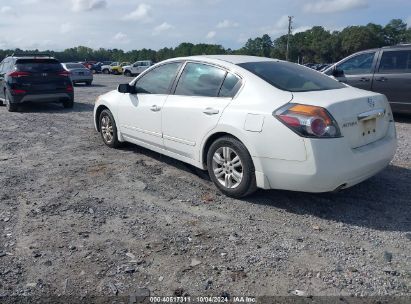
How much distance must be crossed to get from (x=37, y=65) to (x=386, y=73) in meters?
9.18

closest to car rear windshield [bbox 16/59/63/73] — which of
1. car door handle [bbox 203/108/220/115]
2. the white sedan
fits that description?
the white sedan

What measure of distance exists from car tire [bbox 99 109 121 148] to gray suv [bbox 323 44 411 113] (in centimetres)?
530

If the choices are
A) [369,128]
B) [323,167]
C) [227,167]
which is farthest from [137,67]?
[323,167]

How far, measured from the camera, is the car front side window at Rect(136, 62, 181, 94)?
17.6 feet

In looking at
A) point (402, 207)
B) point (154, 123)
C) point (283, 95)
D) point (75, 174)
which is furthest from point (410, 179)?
point (75, 174)

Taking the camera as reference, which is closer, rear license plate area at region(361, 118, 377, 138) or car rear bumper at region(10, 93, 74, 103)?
rear license plate area at region(361, 118, 377, 138)

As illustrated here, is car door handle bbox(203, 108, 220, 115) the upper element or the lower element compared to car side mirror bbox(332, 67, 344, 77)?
lower

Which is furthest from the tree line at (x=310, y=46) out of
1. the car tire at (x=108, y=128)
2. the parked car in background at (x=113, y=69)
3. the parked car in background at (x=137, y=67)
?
the car tire at (x=108, y=128)

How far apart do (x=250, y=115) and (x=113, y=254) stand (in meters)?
1.89

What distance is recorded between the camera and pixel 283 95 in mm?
4105

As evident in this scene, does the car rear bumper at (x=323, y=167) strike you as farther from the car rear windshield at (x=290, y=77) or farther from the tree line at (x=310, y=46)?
the tree line at (x=310, y=46)

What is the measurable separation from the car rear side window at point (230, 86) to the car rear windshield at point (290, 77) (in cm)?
20

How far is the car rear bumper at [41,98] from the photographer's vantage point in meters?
11.2

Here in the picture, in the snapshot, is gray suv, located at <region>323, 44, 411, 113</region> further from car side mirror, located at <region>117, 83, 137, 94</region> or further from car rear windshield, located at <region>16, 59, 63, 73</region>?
car rear windshield, located at <region>16, 59, 63, 73</region>
